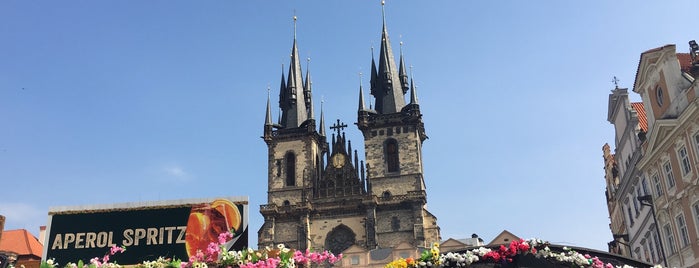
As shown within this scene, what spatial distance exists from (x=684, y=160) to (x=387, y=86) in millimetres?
36987

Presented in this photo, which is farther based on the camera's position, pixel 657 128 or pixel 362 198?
pixel 362 198

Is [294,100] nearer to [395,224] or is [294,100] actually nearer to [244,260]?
[395,224]

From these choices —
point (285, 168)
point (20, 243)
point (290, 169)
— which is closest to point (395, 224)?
point (290, 169)

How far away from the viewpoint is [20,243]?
4028 centimetres

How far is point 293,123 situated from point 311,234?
11.0 meters

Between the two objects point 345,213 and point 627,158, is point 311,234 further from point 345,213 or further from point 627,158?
point 627,158

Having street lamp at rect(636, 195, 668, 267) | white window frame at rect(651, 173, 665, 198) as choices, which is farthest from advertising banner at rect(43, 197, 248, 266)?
street lamp at rect(636, 195, 668, 267)

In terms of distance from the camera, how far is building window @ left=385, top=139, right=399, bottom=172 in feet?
175

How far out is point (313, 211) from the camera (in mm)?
52344

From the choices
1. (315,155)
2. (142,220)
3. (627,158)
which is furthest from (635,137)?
(315,155)

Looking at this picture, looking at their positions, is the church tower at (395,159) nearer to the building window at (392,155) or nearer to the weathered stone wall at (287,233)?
the building window at (392,155)

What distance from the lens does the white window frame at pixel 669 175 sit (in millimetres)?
22775

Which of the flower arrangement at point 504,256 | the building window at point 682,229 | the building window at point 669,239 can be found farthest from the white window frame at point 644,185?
the flower arrangement at point 504,256

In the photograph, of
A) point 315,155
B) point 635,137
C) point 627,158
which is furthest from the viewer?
point 315,155
